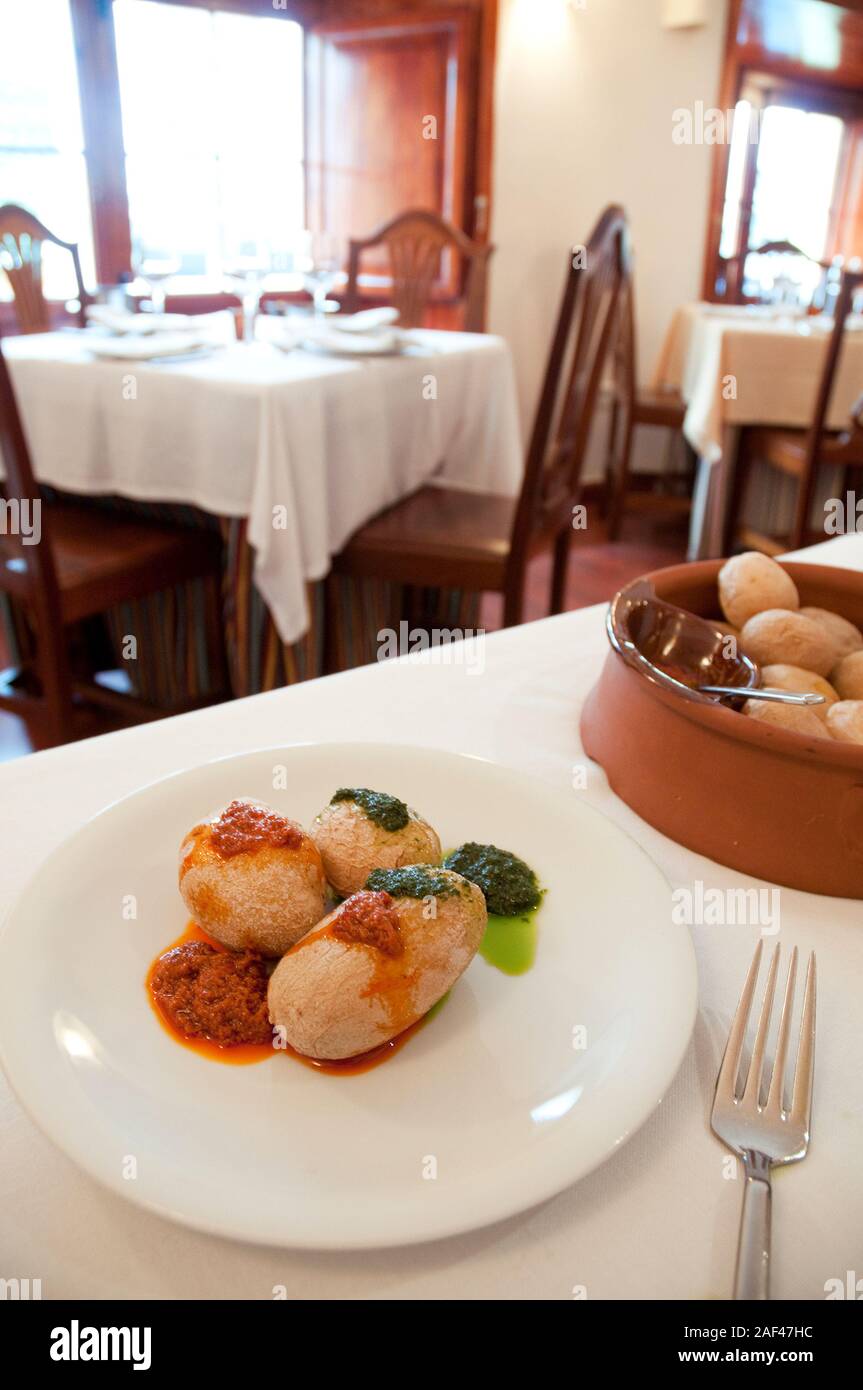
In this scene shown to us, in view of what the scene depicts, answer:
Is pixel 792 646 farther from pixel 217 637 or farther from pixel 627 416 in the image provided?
pixel 627 416

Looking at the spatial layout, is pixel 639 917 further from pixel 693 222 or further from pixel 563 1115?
pixel 693 222

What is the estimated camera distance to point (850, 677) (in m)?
0.60

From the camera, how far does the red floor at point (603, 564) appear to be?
3.00 meters

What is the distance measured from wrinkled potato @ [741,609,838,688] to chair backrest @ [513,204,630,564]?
47.0 inches

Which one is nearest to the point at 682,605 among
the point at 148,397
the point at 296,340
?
the point at 148,397

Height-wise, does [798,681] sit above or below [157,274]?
below

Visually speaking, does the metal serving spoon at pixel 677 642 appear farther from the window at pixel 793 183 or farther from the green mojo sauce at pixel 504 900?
the window at pixel 793 183

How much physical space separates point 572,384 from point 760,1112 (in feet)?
6.08

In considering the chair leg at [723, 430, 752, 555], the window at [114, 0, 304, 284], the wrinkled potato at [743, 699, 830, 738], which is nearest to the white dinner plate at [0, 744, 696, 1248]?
the wrinkled potato at [743, 699, 830, 738]

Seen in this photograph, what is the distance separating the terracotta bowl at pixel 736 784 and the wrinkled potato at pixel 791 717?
3 cm

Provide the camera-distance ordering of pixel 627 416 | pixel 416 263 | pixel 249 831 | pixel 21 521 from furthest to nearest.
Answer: pixel 627 416
pixel 416 263
pixel 21 521
pixel 249 831

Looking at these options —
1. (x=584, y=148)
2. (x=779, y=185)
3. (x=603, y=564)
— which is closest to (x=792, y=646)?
(x=603, y=564)

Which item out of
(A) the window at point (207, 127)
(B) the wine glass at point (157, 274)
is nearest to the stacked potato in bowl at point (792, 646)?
(B) the wine glass at point (157, 274)
